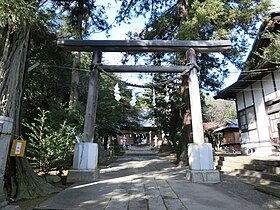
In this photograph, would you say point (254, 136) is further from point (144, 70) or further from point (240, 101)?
point (144, 70)

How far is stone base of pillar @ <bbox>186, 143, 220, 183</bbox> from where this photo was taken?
5.34m

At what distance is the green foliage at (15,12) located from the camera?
3.52 m

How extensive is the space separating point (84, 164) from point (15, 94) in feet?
8.62

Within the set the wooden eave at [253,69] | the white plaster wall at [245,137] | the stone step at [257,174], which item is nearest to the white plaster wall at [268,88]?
the wooden eave at [253,69]

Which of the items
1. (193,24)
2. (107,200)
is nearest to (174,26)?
(193,24)

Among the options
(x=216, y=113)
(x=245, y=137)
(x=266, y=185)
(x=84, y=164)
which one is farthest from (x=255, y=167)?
(x=216, y=113)

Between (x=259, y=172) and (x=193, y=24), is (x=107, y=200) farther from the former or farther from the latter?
(x=193, y=24)

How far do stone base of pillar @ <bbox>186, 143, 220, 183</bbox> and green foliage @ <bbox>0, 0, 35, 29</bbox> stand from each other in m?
4.88

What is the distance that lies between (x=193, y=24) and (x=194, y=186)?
5.31 m

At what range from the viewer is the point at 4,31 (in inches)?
159

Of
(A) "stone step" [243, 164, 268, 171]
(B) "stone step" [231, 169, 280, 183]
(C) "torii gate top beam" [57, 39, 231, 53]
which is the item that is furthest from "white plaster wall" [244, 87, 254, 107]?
(C) "torii gate top beam" [57, 39, 231, 53]

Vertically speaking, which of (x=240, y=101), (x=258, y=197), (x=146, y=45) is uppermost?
(x=240, y=101)

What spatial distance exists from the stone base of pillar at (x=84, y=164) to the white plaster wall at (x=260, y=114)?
949 cm

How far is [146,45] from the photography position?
247 inches
